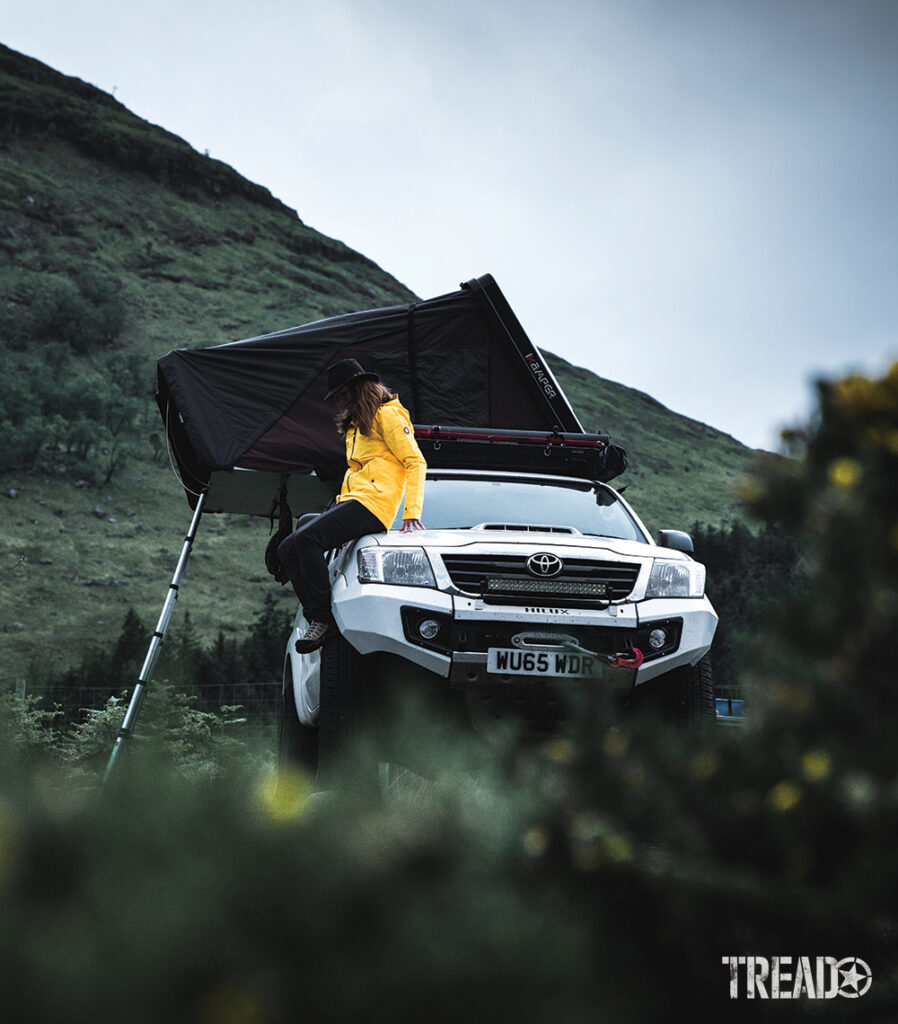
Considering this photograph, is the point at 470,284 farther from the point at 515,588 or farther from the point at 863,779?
the point at 863,779

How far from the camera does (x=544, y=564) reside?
504 centimetres

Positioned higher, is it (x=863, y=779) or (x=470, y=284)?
(x=470, y=284)

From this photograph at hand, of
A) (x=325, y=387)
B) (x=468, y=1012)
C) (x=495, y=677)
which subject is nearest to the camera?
(x=468, y=1012)

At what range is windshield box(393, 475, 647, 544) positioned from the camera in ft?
20.5

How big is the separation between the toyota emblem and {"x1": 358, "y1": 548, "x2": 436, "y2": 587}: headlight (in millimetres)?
509

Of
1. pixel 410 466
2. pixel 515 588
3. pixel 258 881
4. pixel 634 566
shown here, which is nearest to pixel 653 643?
pixel 634 566

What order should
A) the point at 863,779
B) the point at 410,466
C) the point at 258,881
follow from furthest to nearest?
the point at 410,466, the point at 863,779, the point at 258,881

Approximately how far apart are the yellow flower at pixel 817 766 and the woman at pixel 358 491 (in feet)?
14.1

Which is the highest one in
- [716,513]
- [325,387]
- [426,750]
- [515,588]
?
[716,513]

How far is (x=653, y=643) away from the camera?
4992 mm

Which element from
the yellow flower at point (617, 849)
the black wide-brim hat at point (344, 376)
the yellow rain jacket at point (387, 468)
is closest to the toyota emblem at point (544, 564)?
the yellow rain jacket at point (387, 468)

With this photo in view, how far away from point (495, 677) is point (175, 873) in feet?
13.1

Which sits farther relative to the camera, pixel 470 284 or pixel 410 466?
pixel 470 284

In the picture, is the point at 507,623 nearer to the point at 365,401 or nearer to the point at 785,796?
the point at 365,401
